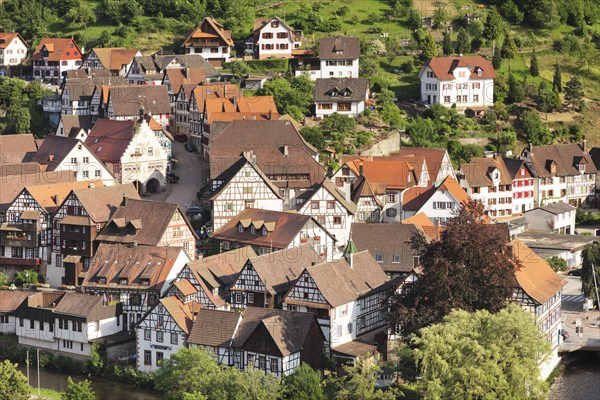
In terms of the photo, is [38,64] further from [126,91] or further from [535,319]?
[535,319]

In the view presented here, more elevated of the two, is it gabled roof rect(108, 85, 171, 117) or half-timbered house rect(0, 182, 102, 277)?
gabled roof rect(108, 85, 171, 117)

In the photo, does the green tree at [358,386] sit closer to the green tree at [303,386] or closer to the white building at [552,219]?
the green tree at [303,386]

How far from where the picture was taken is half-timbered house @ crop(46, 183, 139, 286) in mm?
84188

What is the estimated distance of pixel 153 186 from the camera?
9888cm

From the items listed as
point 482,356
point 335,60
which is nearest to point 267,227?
point 482,356

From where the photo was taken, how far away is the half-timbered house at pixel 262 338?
69000 millimetres

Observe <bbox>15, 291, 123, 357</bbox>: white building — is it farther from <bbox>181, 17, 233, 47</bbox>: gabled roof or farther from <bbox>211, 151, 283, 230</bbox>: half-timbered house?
<bbox>181, 17, 233, 47</bbox>: gabled roof

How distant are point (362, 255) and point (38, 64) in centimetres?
5772

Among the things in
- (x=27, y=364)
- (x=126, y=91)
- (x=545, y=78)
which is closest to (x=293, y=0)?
(x=545, y=78)

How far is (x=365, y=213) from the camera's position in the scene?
94.6 meters

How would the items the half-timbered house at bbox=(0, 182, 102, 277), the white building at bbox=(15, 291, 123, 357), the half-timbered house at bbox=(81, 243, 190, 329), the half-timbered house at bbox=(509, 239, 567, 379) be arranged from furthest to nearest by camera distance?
the half-timbered house at bbox=(0, 182, 102, 277) → the half-timbered house at bbox=(81, 243, 190, 329) → the white building at bbox=(15, 291, 123, 357) → the half-timbered house at bbox=(509, 239, 567, 379)

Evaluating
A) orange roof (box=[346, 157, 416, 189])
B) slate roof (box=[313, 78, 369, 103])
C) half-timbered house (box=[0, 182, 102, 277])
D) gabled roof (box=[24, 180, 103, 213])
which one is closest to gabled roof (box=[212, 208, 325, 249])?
gabled roof (box=[24, 180, 103, 213])

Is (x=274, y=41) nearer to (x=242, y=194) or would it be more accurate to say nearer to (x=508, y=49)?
(x=508, y=49)

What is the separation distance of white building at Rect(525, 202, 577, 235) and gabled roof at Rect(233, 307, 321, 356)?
38.2 m
